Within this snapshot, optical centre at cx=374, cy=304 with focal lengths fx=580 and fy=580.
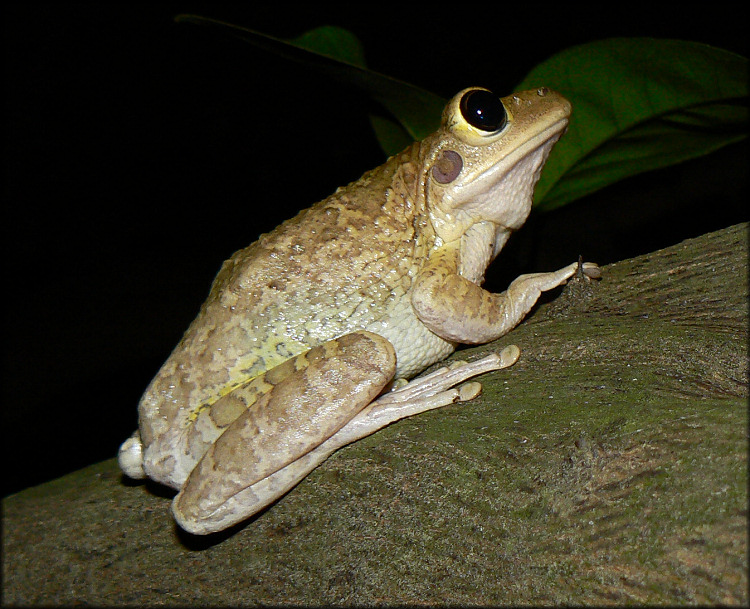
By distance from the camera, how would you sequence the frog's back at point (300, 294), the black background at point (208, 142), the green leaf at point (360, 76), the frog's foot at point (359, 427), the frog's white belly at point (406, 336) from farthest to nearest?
Answer: 1. the black background at point (208, 142)
2. the green leaf at point (360, 76)
3. the frog's white belly at point (406, 336)
4. the frog's back at point (300, 294)
5. the frog's foot at point (359, 427)

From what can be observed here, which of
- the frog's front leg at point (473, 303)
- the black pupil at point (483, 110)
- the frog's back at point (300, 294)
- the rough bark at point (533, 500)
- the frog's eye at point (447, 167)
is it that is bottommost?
the rough bark at point (533, 500)

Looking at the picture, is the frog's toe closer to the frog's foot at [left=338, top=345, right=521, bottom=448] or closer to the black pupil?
the frog's foot at [left=338, top=345, right=521, bottom=448]

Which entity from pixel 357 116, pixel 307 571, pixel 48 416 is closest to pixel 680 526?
pixel 307 571

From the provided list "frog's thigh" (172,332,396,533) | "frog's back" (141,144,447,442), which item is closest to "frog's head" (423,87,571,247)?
"frog's back" (141,144,447,442)

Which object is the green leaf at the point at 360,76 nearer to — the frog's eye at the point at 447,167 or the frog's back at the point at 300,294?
the frog's eye at the point at 447,167

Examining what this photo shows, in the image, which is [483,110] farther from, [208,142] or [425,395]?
[208,142]

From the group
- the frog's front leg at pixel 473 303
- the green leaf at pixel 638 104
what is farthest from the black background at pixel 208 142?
the frog's front leg at pixel 473 303

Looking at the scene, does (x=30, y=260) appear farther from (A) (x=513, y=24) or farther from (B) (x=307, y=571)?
(B) (x=307, y=571)

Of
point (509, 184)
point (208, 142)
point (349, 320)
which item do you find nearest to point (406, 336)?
point (349, 320)
